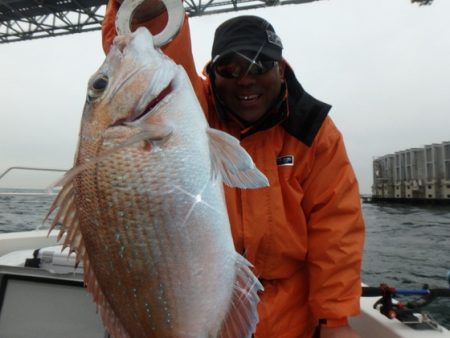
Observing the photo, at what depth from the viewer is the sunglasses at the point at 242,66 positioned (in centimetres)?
202

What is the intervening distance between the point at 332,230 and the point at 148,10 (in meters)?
1.33

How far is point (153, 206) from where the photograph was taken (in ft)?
4.44

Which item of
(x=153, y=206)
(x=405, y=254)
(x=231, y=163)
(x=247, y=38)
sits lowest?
(x=405, y=254)

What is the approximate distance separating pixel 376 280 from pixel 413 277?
1.04 meters

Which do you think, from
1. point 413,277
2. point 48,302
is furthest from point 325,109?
point 413,277

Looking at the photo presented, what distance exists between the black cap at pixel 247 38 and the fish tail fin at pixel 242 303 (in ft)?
3.34

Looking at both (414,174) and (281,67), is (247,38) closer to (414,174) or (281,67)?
(281,67)

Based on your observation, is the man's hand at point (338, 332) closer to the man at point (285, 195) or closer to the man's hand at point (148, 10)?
the man at point (285, 195)

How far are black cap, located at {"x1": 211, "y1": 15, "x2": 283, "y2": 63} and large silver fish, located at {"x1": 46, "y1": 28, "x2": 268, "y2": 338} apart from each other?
2.06 ft

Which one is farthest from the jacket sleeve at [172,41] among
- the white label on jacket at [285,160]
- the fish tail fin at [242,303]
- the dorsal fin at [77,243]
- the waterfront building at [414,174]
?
the waterfront building at [414,174]

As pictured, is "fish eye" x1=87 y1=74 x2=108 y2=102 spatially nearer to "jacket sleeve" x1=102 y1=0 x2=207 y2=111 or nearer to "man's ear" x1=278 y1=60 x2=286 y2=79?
"jacket sleeve" x1=102 y1=0 x2=207 y2=111

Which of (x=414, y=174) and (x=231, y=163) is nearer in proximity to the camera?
(x=231, y=163)

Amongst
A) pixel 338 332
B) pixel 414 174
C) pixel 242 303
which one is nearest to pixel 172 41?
pixel 242 303

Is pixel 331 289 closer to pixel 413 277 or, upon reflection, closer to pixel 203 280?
pixel 203 280
